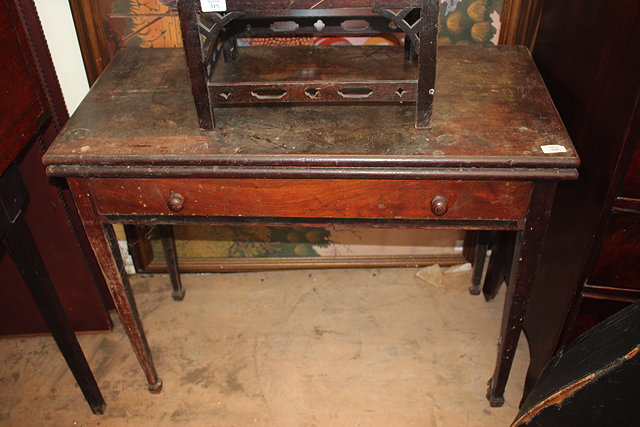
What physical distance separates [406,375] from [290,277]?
641mm

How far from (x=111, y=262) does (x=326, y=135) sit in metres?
0.67

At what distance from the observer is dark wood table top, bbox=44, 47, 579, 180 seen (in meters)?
1.25

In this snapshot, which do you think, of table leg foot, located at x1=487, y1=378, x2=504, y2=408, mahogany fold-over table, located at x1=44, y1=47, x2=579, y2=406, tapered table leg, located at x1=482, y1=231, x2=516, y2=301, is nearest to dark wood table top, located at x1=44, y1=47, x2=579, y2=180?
mahogany fold-over table, located at x1=44, y1=47, x2=579, y2=406

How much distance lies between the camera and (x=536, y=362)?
171cm

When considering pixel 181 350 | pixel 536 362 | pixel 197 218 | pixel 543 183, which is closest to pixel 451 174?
pixel 543 183

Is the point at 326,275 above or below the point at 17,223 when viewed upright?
below

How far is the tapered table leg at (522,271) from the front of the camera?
1301mm

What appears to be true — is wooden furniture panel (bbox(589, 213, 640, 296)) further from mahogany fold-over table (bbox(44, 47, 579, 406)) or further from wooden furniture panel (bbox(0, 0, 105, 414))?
wooden furniture panel (bbox(0, 0, 105, 414))

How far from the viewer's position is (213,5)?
1.23 metres

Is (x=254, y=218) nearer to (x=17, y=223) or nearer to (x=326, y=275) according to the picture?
(x=17, y=223)

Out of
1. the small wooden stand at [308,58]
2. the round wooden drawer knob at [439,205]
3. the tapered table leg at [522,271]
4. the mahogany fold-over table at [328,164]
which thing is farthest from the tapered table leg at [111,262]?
the tapered table leg at [522,271]

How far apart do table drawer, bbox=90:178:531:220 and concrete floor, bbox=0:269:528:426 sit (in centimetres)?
76

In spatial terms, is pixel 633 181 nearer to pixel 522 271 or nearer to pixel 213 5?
pixel 522 271

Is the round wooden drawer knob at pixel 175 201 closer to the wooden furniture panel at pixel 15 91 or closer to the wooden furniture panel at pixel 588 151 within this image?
the wooden furniture panel at pixel 15 91
